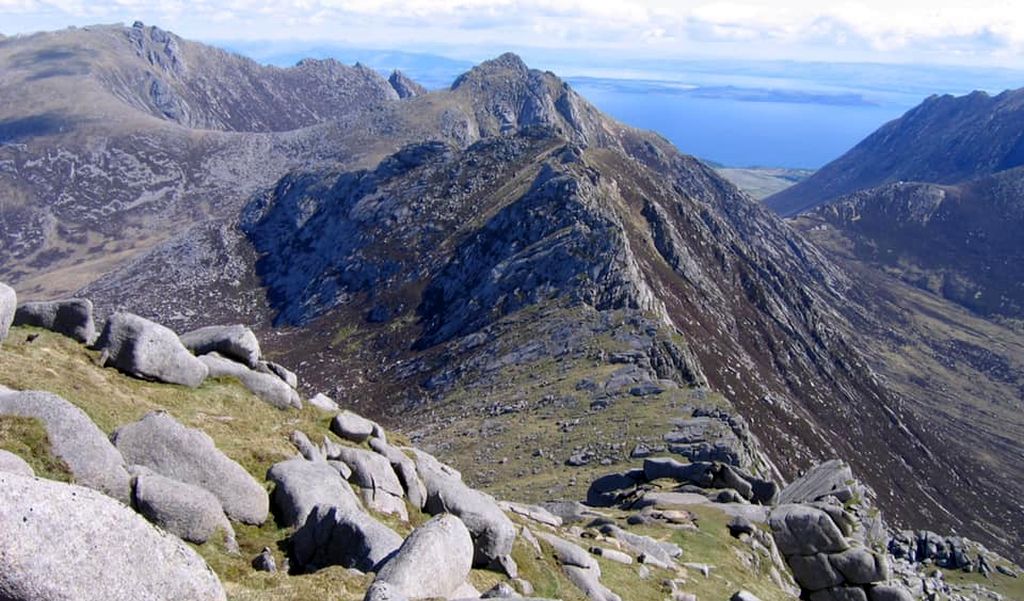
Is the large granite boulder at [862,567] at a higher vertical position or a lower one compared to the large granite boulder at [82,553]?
lower

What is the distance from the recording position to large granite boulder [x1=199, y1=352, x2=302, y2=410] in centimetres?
3675

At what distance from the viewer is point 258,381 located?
37156mm

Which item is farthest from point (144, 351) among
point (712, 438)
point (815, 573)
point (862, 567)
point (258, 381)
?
point (712, 438)

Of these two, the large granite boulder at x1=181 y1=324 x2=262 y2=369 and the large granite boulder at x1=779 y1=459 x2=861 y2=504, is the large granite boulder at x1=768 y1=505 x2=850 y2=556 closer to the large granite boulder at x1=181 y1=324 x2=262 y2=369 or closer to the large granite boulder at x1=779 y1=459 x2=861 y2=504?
the large granite boulder at x1=779 y1=459 x2=861 y2=504

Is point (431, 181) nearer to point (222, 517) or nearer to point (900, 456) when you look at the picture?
point (900, 456)

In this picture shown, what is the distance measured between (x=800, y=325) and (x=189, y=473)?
6749 inches

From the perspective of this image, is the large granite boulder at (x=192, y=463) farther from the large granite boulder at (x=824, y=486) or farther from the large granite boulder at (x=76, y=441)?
the large granite boulder at (x=824, y=486)

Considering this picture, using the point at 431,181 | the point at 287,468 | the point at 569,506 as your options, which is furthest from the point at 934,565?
the point at 431,181

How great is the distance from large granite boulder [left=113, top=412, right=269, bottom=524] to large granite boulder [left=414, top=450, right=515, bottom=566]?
7422mm

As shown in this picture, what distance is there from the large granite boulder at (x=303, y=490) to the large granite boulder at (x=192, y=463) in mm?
629

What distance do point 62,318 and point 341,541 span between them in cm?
2077

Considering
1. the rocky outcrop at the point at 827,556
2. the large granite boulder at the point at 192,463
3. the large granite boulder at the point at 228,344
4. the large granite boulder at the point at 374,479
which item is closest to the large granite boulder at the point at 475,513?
the large granite boulder at the point at 374,479

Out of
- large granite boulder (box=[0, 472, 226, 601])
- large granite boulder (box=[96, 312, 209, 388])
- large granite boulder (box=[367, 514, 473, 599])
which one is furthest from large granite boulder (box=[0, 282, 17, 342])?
large granite boulder (box=[367, 514, 473, 599])

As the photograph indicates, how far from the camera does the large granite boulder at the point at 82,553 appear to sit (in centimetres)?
1423
